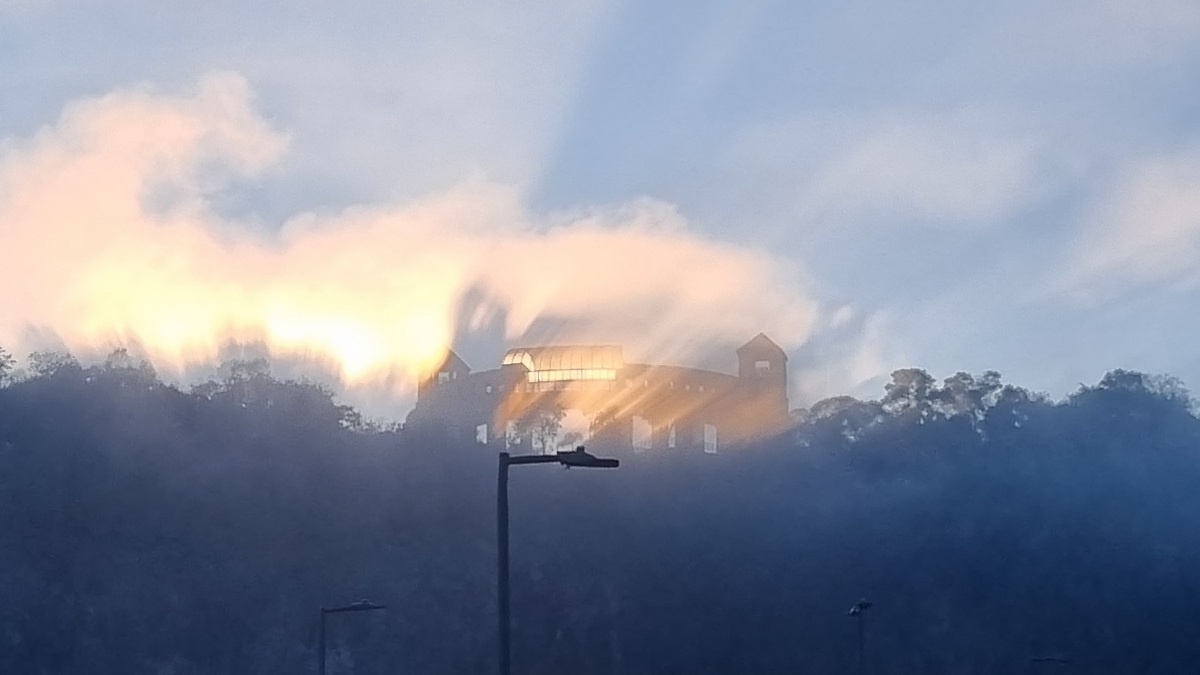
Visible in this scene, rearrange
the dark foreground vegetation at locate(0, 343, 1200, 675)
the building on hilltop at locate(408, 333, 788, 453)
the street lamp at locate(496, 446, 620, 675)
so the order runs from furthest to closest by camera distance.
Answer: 1. the building on hilltop at locate(408, 333, 788, 453)
2. the dark foreground vegetation at locate(0, 343, 1200, 675)
3. the street lamp at locate(496, 446, 620, 675)

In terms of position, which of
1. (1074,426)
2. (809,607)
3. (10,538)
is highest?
(1074,426)

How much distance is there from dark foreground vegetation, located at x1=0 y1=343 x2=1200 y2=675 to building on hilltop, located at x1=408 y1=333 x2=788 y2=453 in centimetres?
296

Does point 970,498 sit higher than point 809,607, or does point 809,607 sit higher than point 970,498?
point 970,498

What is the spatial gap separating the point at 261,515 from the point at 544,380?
24.2 meters

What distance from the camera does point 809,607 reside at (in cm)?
8769

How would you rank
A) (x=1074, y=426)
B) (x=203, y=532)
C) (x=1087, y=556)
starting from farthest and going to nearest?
(x=1074, y=426) < (x=1087, y=556) < (x=203, y=532)

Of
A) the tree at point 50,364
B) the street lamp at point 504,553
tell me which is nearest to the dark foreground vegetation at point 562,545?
the tree at point 50,364

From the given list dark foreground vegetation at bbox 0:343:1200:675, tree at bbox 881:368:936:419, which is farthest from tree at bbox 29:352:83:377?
tree at bbox 881:368:936:419

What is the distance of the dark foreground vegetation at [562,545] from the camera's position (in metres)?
74.8

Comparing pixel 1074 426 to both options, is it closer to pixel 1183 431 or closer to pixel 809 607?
pixel 1183 431

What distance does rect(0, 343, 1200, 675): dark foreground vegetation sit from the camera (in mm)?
74750

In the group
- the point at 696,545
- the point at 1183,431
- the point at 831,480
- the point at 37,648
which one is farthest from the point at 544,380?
the point at 1183,431

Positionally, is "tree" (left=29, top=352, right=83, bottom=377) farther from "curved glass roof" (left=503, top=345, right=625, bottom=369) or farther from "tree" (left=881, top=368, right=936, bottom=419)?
"tree" (left=881, top=368, right=936, bottom=419)

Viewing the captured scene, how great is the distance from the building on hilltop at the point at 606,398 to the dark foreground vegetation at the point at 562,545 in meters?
2.96
